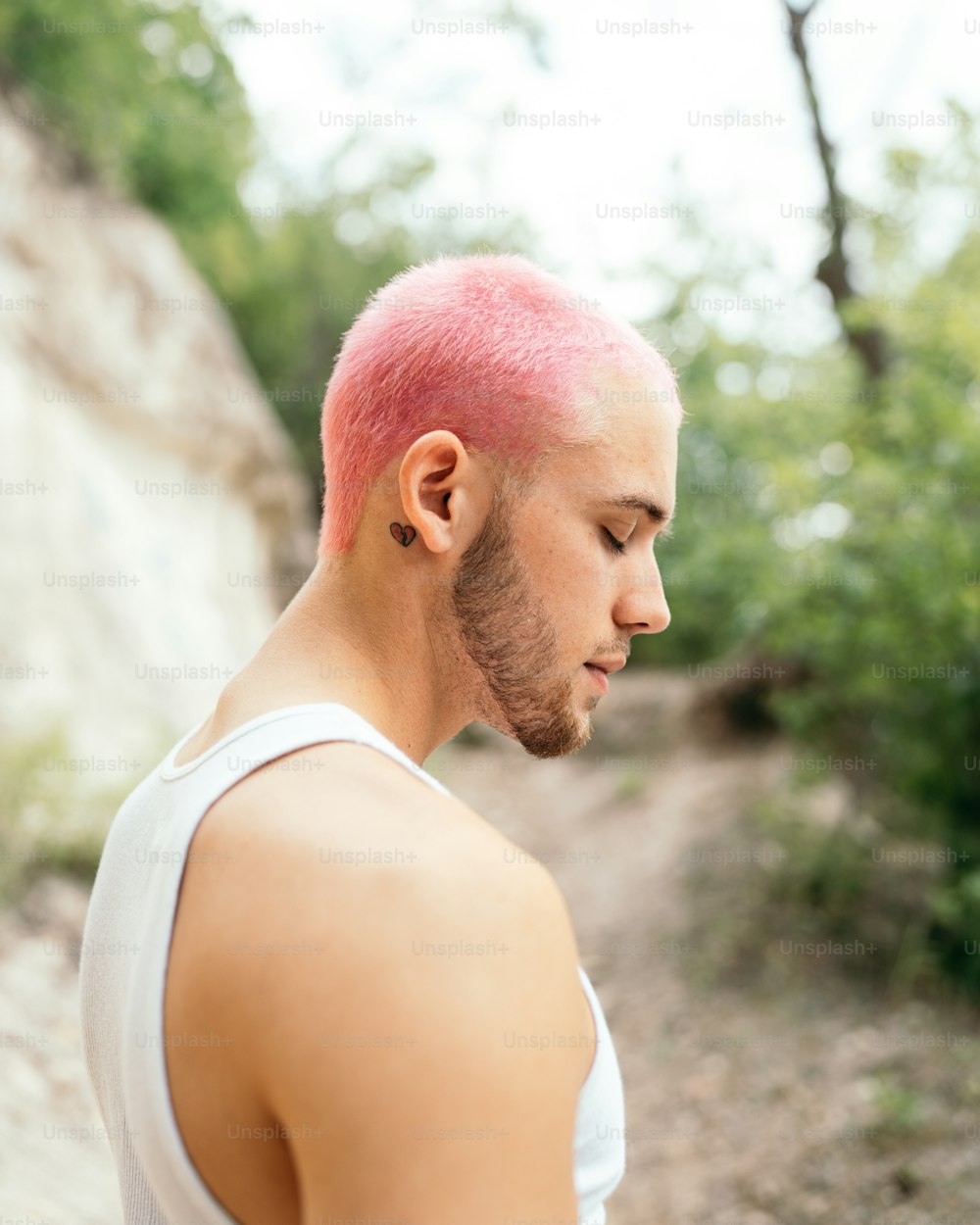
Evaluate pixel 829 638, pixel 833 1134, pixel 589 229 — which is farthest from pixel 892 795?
pixel 589 229

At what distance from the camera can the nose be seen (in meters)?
1.37

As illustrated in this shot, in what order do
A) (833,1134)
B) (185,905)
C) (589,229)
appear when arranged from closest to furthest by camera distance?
1. (185,905)
2. (833,1134)
3. (589,229)

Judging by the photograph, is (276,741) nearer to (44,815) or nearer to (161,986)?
(161,986)

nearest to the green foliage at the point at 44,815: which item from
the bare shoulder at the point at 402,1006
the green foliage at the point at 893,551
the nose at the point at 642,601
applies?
the green foliage at the point at 893,551

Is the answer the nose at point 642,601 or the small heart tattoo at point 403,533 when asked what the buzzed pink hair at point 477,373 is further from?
the nose at point 642,601

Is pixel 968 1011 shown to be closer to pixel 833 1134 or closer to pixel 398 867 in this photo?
pixel 833 1134

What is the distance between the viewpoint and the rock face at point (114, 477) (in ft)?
25.0

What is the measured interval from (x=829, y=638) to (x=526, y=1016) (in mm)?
6012

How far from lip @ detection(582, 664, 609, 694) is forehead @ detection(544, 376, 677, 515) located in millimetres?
211

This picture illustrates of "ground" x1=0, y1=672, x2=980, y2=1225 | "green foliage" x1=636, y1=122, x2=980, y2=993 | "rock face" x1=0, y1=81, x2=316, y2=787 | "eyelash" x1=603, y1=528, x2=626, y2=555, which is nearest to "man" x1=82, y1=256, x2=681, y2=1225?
"eyelash" x1=603, y1=528, x2=626, y2=555

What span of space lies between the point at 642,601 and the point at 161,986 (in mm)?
680

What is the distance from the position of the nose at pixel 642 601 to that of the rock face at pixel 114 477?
5.34m

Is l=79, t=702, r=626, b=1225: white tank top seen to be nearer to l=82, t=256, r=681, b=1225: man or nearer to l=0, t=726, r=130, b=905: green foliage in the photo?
l=82, t=256, r=681, b=1225: man

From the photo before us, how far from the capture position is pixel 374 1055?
861 millimetres
